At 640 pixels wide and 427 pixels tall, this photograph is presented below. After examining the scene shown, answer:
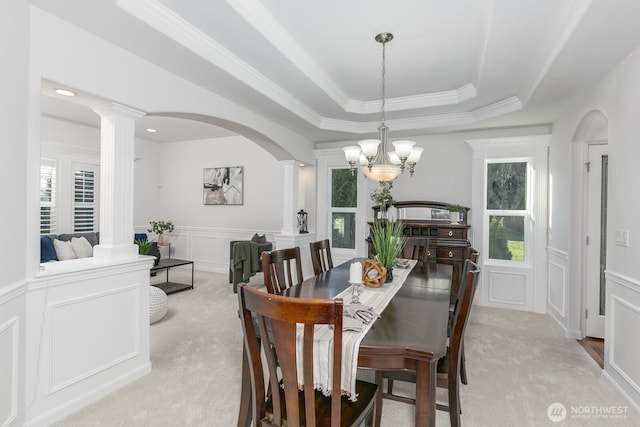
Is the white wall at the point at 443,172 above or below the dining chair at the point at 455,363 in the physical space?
above

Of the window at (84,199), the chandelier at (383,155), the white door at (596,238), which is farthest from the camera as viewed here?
the window at (84,199)

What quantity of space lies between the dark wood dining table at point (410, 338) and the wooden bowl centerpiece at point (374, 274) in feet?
0.51

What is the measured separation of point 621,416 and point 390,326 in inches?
71.2

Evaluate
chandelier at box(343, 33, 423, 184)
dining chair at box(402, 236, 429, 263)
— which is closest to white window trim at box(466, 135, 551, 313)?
dining chair at box(402, 236, 429, 263)

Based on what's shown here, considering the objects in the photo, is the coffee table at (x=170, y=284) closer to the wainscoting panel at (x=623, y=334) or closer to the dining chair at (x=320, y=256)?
the dining chair at (x=320, y=256)

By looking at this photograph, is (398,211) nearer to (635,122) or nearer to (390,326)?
(635,122)

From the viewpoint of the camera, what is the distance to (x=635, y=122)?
7.50 feet

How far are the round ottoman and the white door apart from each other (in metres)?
4.49

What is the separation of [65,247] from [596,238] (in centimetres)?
644

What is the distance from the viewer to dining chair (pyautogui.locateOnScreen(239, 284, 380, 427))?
1134mm

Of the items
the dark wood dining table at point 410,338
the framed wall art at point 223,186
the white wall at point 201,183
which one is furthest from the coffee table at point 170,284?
the dark wood dining table at point 410,338

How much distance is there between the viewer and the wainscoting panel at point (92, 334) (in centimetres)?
204

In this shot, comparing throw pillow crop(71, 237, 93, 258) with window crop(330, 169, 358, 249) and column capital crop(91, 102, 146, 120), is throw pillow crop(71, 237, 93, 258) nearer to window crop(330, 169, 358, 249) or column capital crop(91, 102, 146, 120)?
column capital crop(91, 102, 146, 120)

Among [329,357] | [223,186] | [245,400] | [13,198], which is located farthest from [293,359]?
[223,186]
